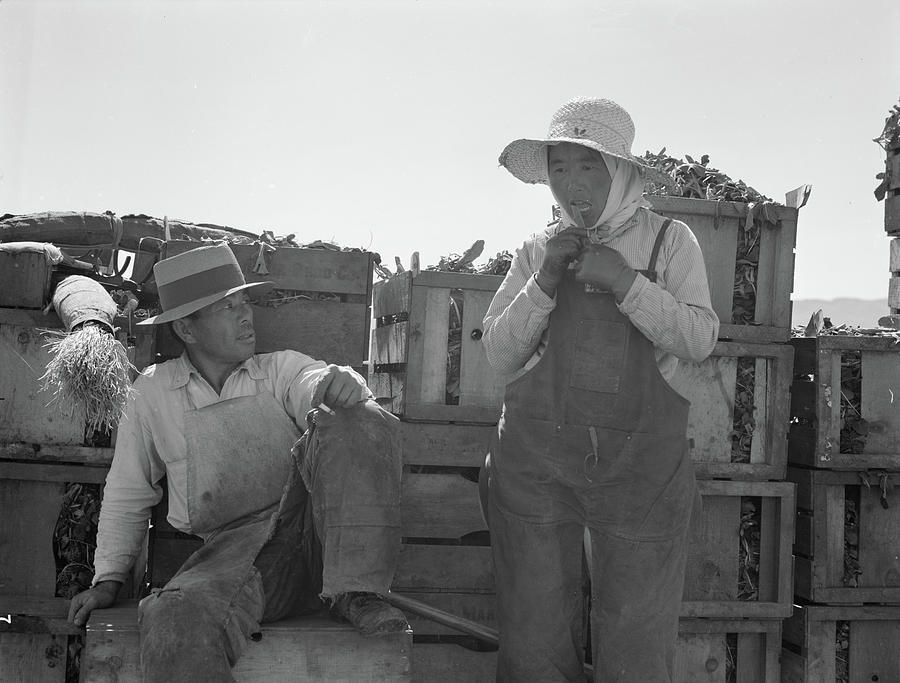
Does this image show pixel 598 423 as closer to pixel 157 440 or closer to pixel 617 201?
pixel 617 201

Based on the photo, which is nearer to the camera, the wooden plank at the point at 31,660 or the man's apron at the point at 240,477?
the man's apron at the point at 240,477

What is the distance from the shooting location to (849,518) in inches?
171

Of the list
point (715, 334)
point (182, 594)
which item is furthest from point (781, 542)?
point (182, 594)

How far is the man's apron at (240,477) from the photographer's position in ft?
10.8

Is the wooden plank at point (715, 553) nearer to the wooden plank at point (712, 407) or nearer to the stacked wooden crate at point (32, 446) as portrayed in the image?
the wooden plank at point (712, 407)

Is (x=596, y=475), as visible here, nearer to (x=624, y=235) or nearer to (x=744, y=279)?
(x=624, y=235)

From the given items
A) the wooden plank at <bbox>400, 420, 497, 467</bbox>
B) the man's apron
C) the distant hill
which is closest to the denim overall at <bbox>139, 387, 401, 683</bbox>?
the man's apron

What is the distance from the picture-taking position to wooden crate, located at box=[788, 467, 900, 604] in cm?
421

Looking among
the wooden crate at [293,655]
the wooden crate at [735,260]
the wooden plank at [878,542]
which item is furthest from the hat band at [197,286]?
the wooden plank at [878,542]

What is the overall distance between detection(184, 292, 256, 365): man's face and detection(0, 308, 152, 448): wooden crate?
1.31 feet

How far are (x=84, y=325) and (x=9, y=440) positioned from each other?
0.78m

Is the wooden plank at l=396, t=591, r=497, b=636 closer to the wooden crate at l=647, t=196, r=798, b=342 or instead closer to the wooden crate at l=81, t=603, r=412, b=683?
the wooden crate at l=81, t=603, r=412, b=683

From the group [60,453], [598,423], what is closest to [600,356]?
[598,423]

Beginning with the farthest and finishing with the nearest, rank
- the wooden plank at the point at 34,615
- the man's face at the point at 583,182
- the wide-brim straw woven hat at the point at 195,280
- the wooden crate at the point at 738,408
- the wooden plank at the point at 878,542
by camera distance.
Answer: the wooden plank at the point at 878,542 → the wooden crate at the point at 738,408 → the wooden plank at the point at 34,615 → the wide-brim straw woven hat at the point at 195,280 → the man's face at the point at 583,182
